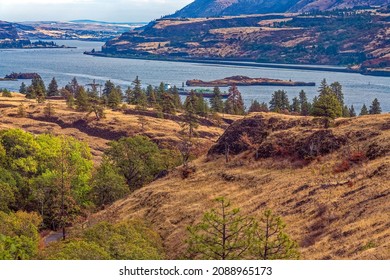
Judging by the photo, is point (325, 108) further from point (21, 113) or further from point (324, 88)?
point (21, 113)

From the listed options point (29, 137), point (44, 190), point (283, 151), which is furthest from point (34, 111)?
point (283, 151)

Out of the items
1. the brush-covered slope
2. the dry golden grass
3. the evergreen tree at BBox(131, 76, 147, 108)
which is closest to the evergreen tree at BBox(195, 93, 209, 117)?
the dry golden grass

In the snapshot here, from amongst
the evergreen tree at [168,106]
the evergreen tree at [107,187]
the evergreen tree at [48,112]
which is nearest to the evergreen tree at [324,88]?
the evergreen tree at [168,106]

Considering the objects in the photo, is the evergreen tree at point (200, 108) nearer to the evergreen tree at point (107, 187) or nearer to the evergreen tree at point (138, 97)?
the evergreen tree at point (138, 97)

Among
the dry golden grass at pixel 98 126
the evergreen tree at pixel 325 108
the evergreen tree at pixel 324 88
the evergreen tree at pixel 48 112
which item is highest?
the evergreen tree at pixel 325 108

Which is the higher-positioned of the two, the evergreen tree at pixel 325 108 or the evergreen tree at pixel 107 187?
the evergreen tree at pixel 325 108

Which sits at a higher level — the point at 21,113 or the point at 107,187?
the point at 107,187

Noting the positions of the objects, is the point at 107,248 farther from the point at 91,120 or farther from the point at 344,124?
the point at 91,120

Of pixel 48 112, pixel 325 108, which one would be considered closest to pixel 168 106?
pixel 48 112
